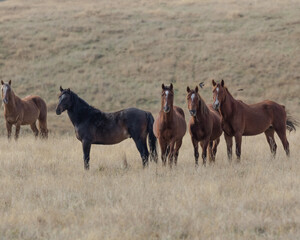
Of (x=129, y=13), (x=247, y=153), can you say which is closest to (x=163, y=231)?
(x=247, y=153)

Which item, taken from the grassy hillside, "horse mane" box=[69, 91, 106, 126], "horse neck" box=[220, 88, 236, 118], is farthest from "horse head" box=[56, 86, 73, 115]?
the grassy hillside

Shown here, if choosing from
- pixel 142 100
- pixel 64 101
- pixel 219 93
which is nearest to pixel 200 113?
pixel 219 93

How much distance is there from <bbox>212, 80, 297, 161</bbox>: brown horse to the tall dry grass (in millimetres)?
653

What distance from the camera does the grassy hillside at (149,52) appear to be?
2997 cm

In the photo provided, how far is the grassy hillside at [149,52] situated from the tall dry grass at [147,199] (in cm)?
1172

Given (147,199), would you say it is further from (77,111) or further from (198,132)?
(77,111)

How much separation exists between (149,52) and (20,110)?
2101 centimetres

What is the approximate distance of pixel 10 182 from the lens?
9.45 meters

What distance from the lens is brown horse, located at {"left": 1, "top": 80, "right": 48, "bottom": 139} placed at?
1562 centimetres

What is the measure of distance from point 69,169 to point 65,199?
2.95 meters

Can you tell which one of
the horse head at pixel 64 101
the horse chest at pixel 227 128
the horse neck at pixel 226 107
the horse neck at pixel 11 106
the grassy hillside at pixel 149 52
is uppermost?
the horse head at pixel 64 101

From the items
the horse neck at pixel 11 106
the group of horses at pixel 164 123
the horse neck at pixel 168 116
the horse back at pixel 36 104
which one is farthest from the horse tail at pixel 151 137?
the horse back at pixel 36 104

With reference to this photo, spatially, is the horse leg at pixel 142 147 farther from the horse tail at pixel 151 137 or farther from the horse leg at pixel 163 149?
the horse leg at pixel 163 149

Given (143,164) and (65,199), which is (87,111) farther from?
(65,199)
